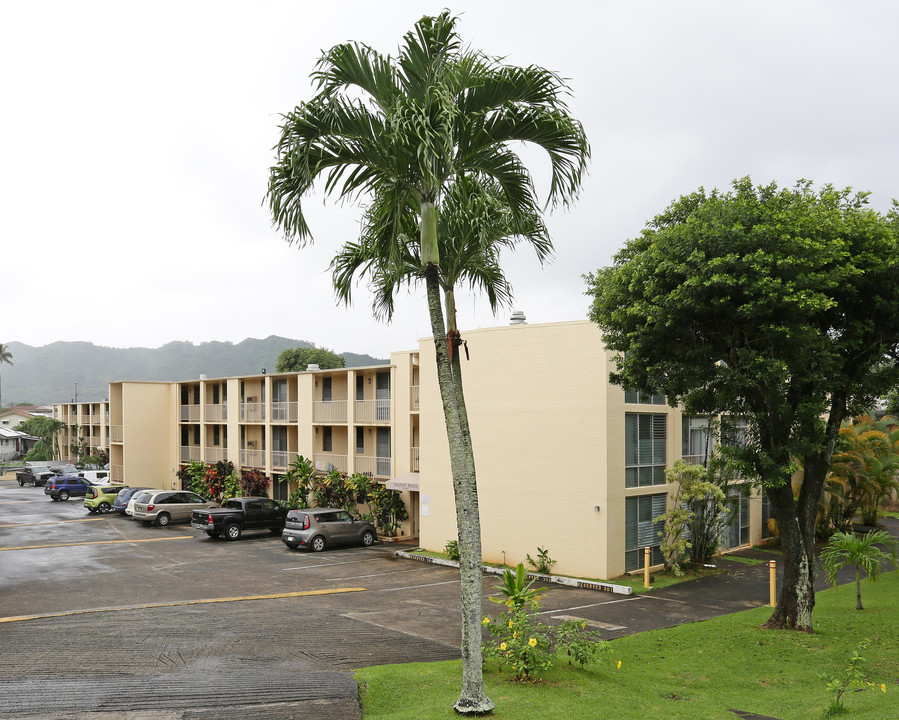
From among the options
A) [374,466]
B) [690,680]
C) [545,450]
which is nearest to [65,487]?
[374,466]

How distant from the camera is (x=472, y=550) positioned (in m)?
8.46

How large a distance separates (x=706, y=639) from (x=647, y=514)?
768cm

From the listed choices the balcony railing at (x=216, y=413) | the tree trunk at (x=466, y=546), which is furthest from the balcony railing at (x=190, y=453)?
the tree trunk at (x=466, y=546)

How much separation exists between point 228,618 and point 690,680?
9036mm

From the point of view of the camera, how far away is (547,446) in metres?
20.8

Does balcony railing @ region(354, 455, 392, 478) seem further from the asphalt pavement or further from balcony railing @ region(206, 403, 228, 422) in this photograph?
balcony railing @ region(206, 403, 228, 422)

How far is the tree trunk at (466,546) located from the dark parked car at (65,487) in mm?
41725

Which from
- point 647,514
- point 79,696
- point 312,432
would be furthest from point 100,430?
point 79,696

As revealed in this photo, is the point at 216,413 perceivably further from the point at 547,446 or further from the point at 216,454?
the point at 547,446

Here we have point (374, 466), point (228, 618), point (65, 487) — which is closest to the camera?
point (228, 618)

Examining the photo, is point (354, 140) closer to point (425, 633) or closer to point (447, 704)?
point (447, 704)

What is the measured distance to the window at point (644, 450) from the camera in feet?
66.9

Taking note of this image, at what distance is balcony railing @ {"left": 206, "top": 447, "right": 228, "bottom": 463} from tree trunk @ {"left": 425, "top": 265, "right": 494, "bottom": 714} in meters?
32.3

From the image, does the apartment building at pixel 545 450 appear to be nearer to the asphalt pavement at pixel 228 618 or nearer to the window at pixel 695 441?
the window at pixel 695 441
